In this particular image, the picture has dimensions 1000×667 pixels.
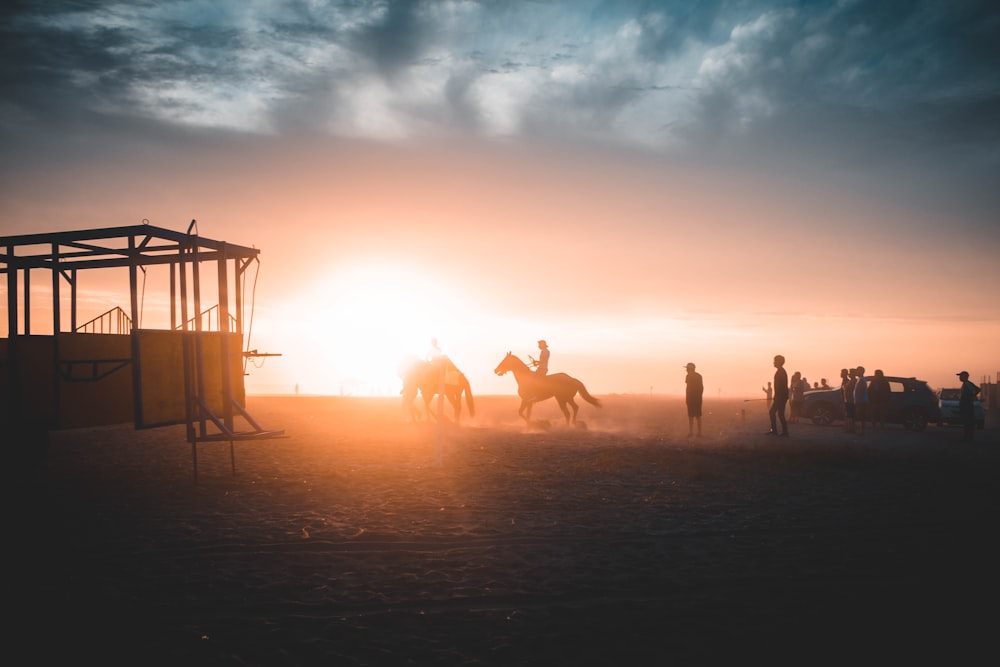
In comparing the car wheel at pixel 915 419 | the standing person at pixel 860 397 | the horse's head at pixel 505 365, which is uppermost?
the horse's head at pixel 505 365

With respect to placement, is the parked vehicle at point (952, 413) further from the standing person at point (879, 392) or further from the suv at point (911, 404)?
the standing person at point (879, 392)

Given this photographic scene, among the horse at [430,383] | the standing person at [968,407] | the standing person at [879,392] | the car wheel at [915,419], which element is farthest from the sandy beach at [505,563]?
the car wheel at [915,419]

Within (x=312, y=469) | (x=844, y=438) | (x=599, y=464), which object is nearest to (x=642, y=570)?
(x=599, y=464)

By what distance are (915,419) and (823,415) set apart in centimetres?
334

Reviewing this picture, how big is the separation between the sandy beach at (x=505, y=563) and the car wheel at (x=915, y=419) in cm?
1193

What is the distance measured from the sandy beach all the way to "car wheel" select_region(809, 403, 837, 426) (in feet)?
45.0

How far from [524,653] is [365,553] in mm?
3084

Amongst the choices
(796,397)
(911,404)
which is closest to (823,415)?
(796,397)

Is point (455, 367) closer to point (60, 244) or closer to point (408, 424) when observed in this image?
point (408, 424)

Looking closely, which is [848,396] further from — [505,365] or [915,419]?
[505,365]

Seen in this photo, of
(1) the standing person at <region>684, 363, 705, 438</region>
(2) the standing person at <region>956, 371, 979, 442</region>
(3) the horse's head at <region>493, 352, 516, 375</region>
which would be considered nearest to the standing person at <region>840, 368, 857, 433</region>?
(2) the standing person at <region>956, 371, 979, 442</region>

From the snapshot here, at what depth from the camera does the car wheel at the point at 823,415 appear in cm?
2694

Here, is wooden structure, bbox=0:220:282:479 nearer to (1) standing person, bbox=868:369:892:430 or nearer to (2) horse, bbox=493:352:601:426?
(2) horse, bbox=493:352:601:426

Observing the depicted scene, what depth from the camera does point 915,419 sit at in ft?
80.2
